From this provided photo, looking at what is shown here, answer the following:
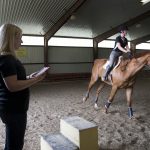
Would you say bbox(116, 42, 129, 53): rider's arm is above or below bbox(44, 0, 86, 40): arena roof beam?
below

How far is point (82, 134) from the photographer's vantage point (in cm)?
254

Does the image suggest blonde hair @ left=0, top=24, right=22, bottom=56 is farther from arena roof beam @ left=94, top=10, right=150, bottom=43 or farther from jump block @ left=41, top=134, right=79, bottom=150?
arena roof beam @ left=94, top=10, right=150, bottom=43

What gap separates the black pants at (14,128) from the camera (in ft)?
5.21

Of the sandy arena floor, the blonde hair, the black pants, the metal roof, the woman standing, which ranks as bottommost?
the sandy arena floor

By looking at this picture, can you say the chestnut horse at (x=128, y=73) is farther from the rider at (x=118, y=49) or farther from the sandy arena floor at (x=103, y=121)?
the sandy arena floor at (x=103, y=121)

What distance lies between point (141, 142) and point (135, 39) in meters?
12.2

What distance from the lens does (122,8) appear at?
964cm

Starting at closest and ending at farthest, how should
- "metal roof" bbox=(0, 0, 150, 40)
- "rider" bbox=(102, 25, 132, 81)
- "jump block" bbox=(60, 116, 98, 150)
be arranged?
1. "jump block" bbox=(60, 116, 98, 150)
2. "rider" bbox=(102, 25, 132, 81)
3. "metal roof" bbox=(0, 0, 150, 40)

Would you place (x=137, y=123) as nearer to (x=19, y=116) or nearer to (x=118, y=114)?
(x=118, y=114)

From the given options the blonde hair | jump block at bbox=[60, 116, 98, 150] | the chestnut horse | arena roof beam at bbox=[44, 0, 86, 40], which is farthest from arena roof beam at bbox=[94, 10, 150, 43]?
the blonde hair

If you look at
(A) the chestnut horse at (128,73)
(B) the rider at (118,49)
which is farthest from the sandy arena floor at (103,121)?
(B) the rider at (118,49)

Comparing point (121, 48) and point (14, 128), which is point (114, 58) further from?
point (14, 128)

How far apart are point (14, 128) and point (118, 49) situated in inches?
149

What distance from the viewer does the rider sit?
15.3 ft
